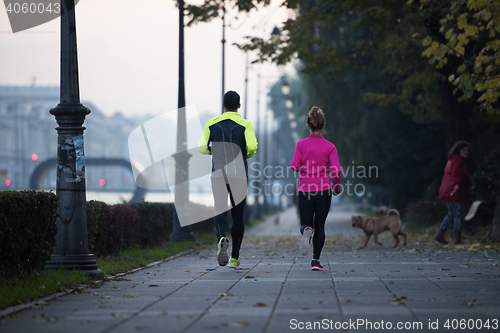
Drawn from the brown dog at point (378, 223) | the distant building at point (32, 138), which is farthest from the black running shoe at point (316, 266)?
the distant building at point (32, 138)

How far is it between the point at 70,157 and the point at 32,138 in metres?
104

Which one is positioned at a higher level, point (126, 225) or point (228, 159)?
point (228, 159)

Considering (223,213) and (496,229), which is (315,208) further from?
(496,229)

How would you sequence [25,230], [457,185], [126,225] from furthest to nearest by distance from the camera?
[457,185]
[126,225]
[25,230]

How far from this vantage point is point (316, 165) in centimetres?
862

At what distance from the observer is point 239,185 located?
29.2 feet

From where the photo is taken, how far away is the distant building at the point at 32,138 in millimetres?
96625

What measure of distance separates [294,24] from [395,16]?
2790 mm

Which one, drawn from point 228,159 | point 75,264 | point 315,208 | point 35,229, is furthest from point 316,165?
point 35,229

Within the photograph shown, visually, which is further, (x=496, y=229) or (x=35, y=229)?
(x=496, y=229)

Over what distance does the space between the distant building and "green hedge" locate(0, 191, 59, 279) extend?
7127 centimetres

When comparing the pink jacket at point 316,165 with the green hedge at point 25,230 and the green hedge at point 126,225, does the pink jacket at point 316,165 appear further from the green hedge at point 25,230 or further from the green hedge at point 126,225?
the green hedge at point 126,225

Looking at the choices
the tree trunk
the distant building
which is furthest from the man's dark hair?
the distant building

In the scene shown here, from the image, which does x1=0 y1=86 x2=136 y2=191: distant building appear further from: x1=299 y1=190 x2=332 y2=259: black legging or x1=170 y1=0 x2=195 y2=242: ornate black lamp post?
x1=299 y1=190 x2=332 y2=259: black legging
